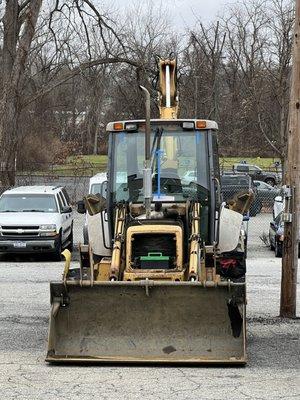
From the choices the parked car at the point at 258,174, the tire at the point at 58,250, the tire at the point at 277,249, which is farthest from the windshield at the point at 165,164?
the parked car at the point at 258,174

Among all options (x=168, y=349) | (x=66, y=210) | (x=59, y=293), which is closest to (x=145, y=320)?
(x=168, y=349)

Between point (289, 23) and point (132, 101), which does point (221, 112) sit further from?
point (289, 23)

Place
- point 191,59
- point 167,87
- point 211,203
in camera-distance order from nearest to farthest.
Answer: point 211,203
point 167,87
point 191,59

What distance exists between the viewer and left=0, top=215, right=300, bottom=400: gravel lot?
27.0ft

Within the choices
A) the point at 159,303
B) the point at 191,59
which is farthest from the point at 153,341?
the point at 191,59

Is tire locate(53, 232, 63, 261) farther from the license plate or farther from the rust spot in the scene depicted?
the rust spot

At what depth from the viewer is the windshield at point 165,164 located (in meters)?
11.4

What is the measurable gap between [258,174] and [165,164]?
40038mm

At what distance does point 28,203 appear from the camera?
24000 millimetres

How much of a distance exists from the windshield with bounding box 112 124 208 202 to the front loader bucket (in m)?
1.71

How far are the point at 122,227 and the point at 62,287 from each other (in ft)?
4.56

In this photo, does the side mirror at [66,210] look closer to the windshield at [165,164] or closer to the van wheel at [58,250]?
the van wheel at [58,250]

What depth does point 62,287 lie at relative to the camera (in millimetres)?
9875

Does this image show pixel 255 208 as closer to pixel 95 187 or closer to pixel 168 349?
pixel 95 187
